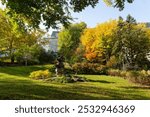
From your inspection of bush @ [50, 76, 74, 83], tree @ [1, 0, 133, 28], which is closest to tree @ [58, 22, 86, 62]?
bush @ [50, 76, 74, 83]

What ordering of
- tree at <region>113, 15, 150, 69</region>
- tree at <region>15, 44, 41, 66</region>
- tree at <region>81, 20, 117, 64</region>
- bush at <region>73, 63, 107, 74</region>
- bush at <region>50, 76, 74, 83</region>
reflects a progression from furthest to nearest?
1. tree at <region>81, 20, 117, 64</region>
2. tree at <region>113, 15, 150, 69</region>
3. tree at <region>15, 44, 41, 66</region>
4. bush at <region>73, 63, 107, 74</region>
5. bush at <region>50, 76, 74, 83</region>

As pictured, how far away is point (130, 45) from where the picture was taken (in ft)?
167

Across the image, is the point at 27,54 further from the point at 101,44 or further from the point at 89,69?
the point at 89,69

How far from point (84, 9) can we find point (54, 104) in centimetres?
753

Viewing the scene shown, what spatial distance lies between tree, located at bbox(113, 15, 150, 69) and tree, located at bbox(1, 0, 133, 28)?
31.8 metres

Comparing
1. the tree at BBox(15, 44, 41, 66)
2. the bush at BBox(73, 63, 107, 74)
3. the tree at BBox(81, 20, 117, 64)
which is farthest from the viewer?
the tree at BBox(81, 20, 117, 64)

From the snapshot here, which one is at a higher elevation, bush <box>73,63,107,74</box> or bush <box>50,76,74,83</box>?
bush <box>73,63,107,74</box>

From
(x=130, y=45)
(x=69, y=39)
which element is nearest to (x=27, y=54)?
(x=130, y=45)

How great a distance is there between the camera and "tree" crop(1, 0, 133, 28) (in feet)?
49.6

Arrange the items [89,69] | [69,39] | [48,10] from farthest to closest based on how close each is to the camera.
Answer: [69,39] → [89,69] → [48,10]

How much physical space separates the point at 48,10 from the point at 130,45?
34285 mm

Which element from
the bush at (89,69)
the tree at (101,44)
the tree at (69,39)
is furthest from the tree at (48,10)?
the tree at (69,39)

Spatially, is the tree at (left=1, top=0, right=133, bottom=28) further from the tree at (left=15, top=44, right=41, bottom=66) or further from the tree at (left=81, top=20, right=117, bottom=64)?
the tree at (left=81, top=20, right=117, bottom=64)

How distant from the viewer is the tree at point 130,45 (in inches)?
1988
